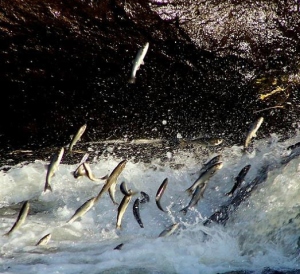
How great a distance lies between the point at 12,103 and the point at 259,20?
2.40 metres

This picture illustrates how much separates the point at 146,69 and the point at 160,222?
151 cm

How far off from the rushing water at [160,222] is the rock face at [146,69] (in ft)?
1.64

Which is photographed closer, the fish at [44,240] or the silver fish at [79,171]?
the fish at [44,240]

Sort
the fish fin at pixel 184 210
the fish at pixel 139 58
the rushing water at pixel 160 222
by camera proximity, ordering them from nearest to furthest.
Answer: the fish at pixel 139 58 < the rushing water at pixel 160 222 < the fish fin at pixel 184 210

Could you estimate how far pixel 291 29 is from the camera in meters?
5.62

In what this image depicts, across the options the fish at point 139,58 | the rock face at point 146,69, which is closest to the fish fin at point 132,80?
the rock face at point 146,69

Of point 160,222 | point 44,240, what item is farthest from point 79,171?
point 160,222

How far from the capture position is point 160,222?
588 cm

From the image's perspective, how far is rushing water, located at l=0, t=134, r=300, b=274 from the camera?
5.14 meters

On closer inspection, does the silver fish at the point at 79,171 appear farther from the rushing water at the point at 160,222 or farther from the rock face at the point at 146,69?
the rushing water at the point at 160,222

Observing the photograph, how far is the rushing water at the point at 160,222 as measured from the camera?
5145 mm

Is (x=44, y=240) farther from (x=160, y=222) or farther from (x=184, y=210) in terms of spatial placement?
(x=184, y=210)

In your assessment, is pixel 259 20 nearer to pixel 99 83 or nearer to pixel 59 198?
pixel 99 83

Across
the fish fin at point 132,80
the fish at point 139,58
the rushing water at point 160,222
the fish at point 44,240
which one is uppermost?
the fish at point 139,58
